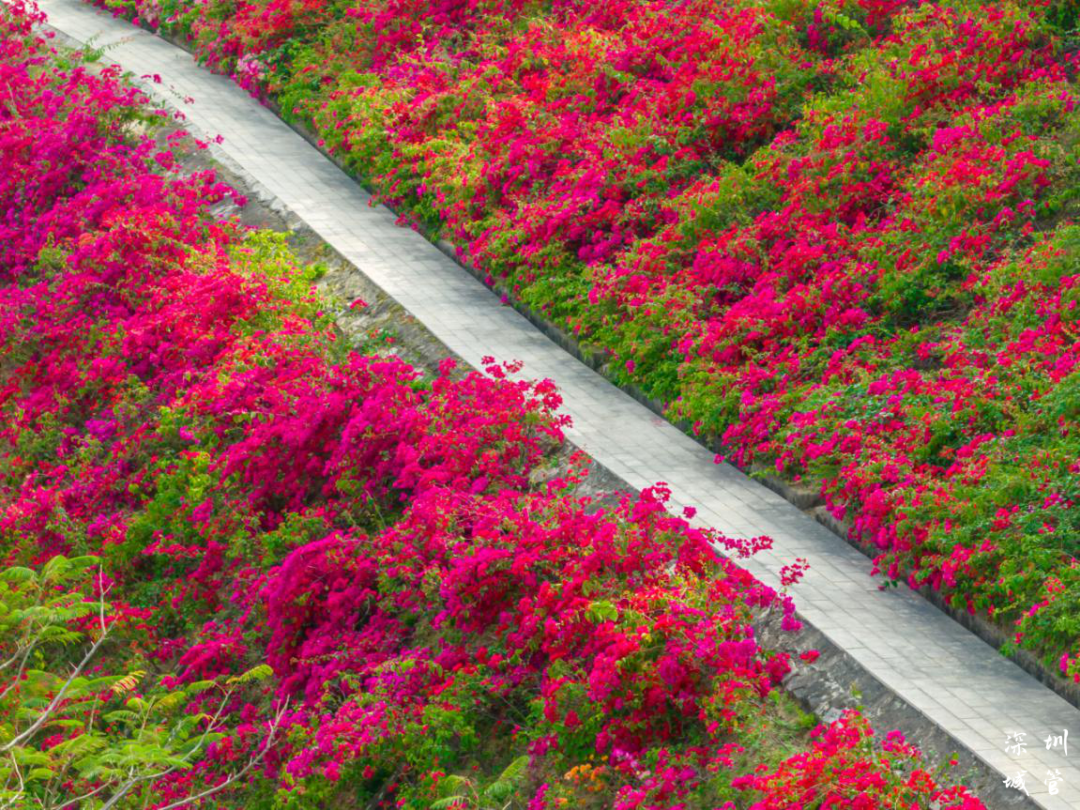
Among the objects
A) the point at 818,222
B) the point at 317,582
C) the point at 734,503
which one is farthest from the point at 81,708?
the point at 818,222

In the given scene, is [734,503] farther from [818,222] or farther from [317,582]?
[818,222]

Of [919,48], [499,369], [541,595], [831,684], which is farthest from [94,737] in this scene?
[919,48]

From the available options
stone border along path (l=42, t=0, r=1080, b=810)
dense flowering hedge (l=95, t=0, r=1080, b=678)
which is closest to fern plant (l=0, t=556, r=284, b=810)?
stone border along path (l=42, t=0, r=1080, b=810)

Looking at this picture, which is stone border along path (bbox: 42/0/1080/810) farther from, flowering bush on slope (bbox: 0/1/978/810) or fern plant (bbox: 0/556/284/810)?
fern plant (bbox: 0/556/284/810)

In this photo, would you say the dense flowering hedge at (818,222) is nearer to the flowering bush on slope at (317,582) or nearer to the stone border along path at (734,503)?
the stone border along path at (734,503)

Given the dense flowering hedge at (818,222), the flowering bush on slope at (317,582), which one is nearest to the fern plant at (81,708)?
the flowering bush on slope at (317,582)
